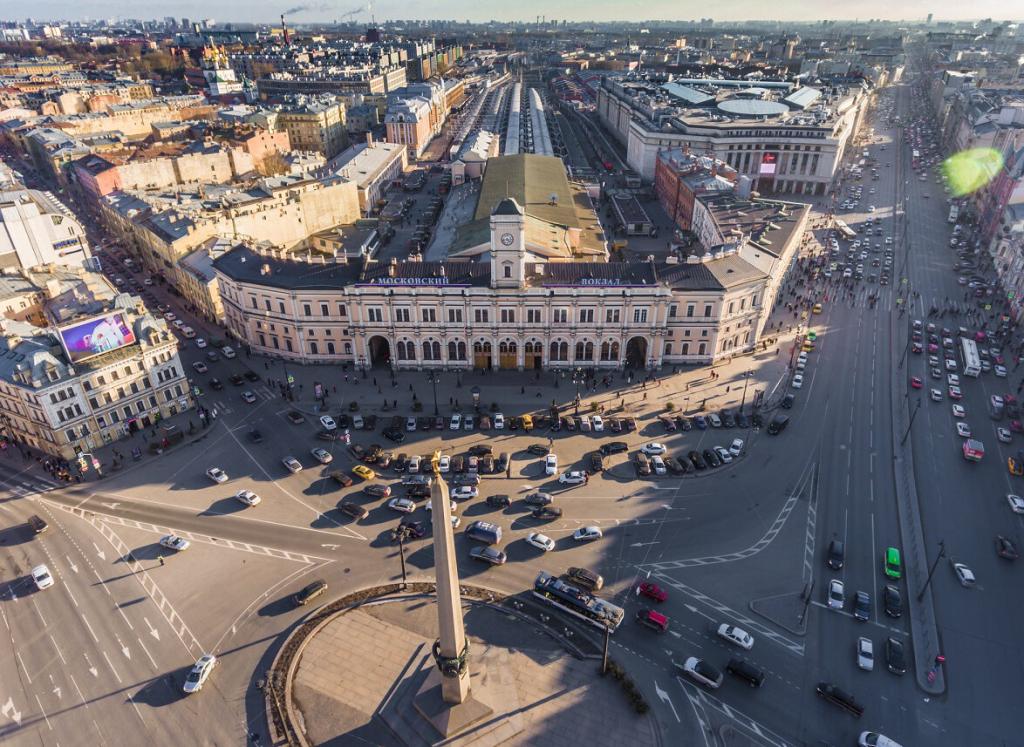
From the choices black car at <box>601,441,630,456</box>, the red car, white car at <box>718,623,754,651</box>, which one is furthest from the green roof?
white car at <box>718,623,754,651</box>

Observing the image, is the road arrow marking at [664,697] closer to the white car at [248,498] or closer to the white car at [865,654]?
the white car at [865,654]

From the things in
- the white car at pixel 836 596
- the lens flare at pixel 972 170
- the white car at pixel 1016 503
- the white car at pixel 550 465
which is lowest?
the white car at pixel 1016 503

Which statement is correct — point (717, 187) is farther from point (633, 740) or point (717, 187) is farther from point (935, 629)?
point (633, 740)

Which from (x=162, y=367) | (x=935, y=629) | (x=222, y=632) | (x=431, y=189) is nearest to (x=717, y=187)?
(x=431, y=189)

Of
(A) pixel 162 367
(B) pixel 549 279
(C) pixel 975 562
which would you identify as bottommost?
(C) pixel 975 562

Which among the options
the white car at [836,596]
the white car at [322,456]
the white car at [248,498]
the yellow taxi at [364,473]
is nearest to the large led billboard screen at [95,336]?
the white car at [248,498]

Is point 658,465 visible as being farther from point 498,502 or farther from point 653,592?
point 498,502

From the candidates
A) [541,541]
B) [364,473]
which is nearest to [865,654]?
[541,541]
